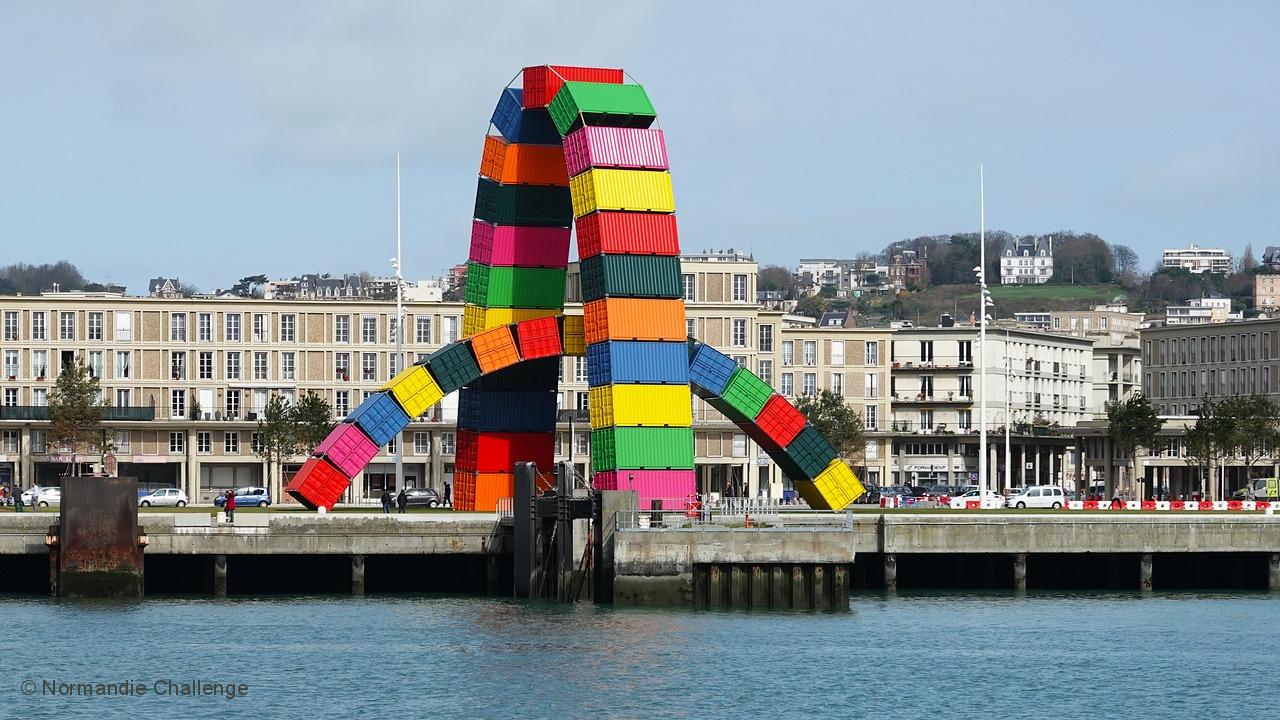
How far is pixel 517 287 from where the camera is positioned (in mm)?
97500

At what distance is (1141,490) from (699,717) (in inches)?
4711

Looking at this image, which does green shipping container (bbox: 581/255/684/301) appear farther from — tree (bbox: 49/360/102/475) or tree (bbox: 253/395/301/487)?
tree (bbox: 49/360/102/475)

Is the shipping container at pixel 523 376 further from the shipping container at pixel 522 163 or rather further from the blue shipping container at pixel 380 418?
the shipping container at pixel 522 163

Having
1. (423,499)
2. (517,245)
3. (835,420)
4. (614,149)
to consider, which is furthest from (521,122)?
(835,420)

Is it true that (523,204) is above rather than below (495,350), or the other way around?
above

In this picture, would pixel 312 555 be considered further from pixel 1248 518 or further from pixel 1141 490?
pixel 1141 490

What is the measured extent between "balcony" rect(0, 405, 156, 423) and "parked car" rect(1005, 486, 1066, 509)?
62.2m

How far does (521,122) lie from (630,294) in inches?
498

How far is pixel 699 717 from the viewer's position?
57.3m

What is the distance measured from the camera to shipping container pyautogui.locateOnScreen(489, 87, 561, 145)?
96.1 meters

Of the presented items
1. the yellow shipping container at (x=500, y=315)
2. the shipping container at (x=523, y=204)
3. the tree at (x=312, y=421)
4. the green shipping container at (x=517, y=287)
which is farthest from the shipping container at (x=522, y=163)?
the tree at (x=312, y=421)

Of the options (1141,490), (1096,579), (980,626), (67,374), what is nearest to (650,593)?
(980,626)

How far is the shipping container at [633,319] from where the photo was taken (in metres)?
87.2

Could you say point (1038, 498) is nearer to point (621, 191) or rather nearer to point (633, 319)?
point (633, 319)
